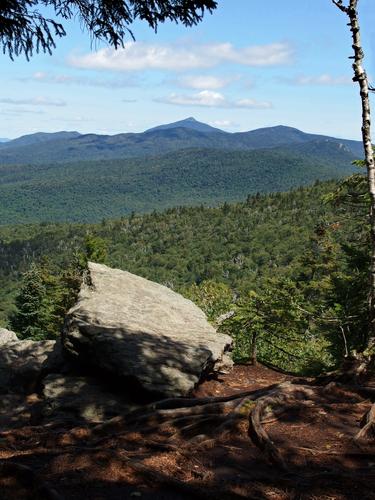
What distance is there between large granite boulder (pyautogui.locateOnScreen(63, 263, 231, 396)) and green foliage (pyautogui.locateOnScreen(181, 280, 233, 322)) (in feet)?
29.2

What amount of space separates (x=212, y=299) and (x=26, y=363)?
13.3m

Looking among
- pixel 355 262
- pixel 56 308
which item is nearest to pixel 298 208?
pixel 56 308

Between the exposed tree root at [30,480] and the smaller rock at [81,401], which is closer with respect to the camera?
the exposed tree root at [30,480]

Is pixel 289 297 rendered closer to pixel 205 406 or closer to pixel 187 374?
pixel 187 374

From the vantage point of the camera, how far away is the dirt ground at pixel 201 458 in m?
5.29

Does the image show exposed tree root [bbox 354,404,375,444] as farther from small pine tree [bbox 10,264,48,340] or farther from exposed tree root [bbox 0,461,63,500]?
small pine tree [bbox 10,264,48,340]

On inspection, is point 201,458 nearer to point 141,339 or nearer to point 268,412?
point 268,412

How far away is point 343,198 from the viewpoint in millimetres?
14305

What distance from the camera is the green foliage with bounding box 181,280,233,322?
24266mm

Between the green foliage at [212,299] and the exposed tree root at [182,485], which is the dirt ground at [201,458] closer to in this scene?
the exposed tree root at [182,485]

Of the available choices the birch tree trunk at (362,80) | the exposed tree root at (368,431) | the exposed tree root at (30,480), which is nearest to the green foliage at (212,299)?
the birch tree trunk at (362,80)

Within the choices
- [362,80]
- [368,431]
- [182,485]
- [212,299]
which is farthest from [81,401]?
[212,299]

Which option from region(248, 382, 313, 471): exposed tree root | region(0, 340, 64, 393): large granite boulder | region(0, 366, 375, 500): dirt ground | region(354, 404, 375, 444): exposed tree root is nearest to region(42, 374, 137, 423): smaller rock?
region(0, 366, 375, 500): dirt ground

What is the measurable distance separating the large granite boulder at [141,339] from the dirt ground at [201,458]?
2006mm
